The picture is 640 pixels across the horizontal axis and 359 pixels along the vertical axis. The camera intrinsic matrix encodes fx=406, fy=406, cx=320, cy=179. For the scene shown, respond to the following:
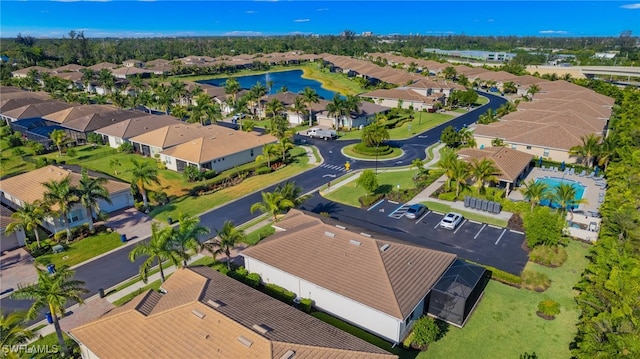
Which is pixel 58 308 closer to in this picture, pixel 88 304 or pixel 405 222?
pixel 88 304

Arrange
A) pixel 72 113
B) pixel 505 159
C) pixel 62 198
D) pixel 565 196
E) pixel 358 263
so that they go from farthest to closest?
pixel 72 113 < pixel 505 159 < pixel 565 196 < pixel 62 198 < pixel 358 263

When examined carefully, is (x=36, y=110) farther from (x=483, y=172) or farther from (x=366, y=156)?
(x=483, y=172)

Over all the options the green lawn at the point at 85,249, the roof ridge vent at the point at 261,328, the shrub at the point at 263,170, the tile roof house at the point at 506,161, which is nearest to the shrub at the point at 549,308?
the roof ridge vent at the point at 261,328

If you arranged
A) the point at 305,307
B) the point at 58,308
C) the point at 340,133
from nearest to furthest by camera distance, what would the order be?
the point at 58,308
the point at 305,307
the point at 340,133

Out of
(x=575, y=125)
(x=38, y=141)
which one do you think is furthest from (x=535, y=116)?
(x=38, y=141)

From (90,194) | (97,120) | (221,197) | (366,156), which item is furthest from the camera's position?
(97,120)

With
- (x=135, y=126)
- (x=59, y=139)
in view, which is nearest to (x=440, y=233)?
(x=135, y=126)
